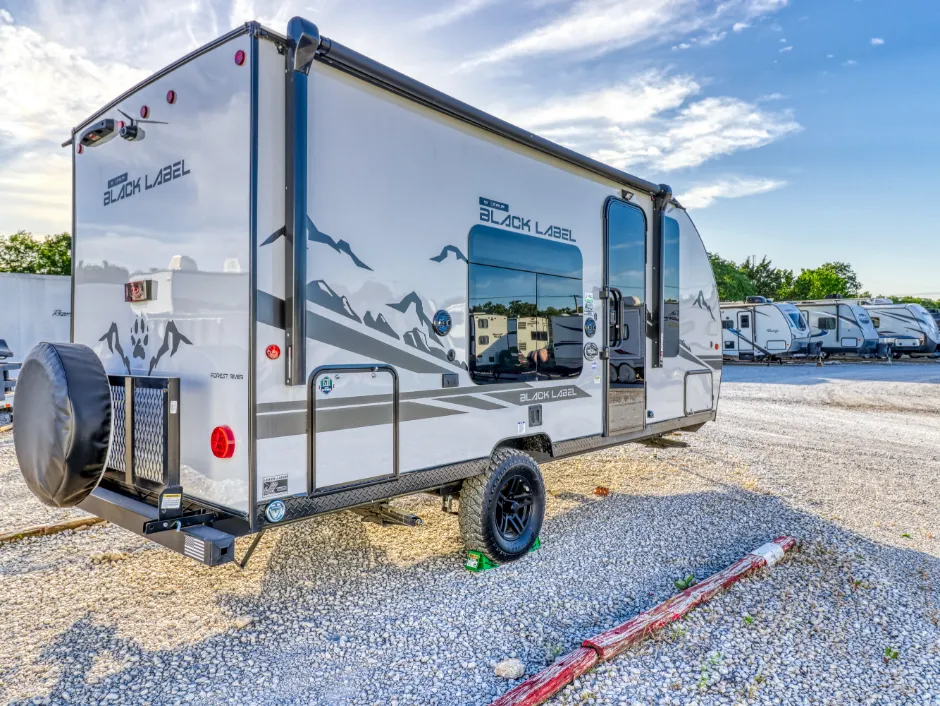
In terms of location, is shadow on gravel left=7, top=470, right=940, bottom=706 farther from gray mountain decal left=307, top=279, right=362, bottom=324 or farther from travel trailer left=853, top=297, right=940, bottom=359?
travel trailer left=853, top=297, right=940, bottom=359

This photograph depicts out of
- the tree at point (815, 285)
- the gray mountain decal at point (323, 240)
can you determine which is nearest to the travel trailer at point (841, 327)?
the gray mountain decal at point (323, 240)

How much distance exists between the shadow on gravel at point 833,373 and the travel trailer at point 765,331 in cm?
120

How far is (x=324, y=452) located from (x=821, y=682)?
2656mm

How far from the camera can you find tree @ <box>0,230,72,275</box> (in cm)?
3675

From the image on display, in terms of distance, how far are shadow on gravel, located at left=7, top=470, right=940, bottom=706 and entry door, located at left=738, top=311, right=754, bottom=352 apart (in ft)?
72.6

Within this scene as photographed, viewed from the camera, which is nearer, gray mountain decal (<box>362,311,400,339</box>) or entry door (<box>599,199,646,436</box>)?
gray mountain decal (<box>362,311,400,339</box>)

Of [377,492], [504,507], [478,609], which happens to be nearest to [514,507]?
[504,507]

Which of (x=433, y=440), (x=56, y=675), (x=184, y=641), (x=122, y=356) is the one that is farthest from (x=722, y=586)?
(x=122, y=356)

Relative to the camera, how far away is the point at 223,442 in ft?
10.2

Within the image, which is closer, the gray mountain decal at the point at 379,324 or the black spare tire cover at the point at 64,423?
the black spare tire cover at the point at 64,423

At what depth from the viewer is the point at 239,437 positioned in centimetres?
305

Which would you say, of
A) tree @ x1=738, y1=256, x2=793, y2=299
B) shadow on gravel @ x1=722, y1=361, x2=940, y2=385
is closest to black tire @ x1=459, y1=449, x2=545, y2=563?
shadow on gravel @ x1=722, y1=361, x2=940, y2=385

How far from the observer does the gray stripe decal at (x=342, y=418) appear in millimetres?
3061

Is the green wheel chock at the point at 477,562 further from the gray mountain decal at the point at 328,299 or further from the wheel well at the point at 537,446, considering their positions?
the gray mountain decal at the point at 328,299
